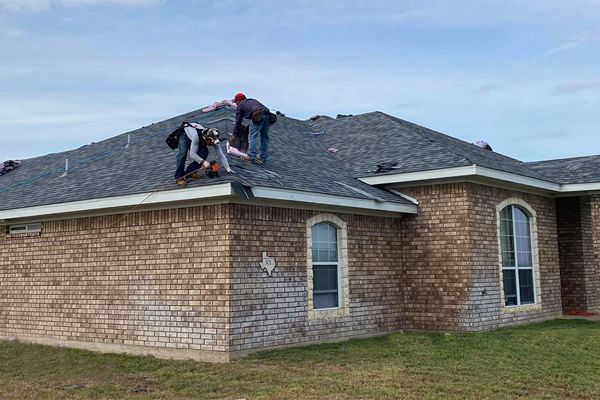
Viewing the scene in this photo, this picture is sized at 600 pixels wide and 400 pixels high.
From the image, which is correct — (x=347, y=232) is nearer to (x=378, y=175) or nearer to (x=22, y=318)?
(x=378, y=175)

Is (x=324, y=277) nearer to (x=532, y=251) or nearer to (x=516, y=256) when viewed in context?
(x=516, y=256)

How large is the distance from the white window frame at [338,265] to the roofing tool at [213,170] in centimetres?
220

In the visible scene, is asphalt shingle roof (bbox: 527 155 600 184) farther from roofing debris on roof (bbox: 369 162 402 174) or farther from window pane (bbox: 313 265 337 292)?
window pane (bbox: 313 265 337 292)

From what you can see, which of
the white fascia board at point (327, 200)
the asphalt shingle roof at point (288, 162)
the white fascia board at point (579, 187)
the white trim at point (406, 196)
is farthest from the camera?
the white fascia board at point (579, 187)

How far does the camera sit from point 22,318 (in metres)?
13.8

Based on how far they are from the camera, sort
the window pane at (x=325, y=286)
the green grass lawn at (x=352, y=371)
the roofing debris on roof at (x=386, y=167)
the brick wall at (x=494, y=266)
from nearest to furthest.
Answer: the green grass lawn at (x=352, y=371) → the window pane at (x=325, y=286) → the brick wall at (x=494, y=266) → the roofing debris on roof at (x=386, y=167)

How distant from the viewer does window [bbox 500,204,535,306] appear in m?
14.8

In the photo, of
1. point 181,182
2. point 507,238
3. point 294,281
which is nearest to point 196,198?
point 181,182

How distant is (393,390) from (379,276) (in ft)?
18.2

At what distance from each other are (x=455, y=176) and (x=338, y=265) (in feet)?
9.87

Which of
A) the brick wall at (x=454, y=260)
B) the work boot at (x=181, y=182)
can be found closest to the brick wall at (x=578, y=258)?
the brick wall at (x=454, y=260)

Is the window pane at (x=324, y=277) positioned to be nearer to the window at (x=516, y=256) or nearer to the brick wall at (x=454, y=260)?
the brick wall at (x=454, y=260)

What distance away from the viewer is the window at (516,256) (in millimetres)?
14836

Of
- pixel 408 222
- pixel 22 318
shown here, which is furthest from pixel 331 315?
pixel 22 318
